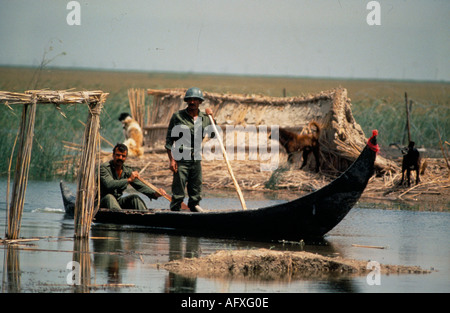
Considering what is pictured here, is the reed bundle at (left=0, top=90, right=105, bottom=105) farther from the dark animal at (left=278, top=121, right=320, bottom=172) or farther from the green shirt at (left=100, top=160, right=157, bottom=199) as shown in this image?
the dark animal at (left=278, top=121, right=320, bottom=172)

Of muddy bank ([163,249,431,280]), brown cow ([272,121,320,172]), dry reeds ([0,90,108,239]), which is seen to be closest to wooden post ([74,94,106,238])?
dry reeds ([0,90,108,239])

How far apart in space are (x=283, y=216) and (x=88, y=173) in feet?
7.91

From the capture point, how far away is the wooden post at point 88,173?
10.2 m

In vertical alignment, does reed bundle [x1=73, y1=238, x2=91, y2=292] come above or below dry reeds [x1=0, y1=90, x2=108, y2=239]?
below

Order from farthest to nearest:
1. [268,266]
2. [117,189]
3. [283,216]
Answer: [117,189]
[283,216]
[268,266]

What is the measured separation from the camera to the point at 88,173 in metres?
10.3

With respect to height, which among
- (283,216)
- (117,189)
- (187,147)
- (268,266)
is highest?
(187,147)

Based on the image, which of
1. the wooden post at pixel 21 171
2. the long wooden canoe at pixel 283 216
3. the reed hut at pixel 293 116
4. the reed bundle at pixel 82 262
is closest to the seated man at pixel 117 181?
the long wooden canoe at pixel 283 216

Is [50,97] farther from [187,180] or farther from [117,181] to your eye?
[187,180]

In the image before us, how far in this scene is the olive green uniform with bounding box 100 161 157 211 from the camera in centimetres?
1166

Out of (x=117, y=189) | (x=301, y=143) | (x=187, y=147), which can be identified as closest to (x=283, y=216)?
(x=187, y=147)

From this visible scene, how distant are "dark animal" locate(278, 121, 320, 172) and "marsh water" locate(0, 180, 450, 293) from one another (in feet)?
12.6
